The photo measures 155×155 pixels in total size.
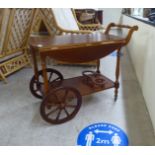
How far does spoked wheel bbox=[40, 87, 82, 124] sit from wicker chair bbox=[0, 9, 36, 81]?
122 cm

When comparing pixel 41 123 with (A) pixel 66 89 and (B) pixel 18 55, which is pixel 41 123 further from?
(B) pixel 18 55

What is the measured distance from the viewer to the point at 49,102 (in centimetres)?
172

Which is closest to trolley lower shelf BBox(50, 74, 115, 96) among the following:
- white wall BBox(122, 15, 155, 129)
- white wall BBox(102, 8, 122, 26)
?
white wall BBox(122, 15, 155, 129)

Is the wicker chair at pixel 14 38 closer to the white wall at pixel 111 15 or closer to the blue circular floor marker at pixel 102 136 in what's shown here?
the blue circular floor marker at pixel 102 136

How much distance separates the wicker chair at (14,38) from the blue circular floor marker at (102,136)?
1619 mm

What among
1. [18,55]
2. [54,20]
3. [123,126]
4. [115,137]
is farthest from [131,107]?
[18,55]

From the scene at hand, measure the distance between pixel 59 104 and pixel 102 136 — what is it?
505mm

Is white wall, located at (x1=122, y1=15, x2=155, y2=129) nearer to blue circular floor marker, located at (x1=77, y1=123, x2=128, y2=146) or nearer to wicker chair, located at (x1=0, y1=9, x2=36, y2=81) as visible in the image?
blue circular floor marker, located at (x1=77, y1=123, x2=128, y2=146)

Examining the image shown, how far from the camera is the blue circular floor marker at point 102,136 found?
149 cm

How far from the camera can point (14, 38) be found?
291cm

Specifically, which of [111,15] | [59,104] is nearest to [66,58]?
[59,104]

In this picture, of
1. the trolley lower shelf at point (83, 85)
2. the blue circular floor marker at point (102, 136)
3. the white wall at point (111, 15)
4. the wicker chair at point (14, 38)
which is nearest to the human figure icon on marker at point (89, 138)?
the blue circular floor marker at point (102, 136)

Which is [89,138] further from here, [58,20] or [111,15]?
[111,15]

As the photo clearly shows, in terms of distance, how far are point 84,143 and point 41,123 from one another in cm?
49
